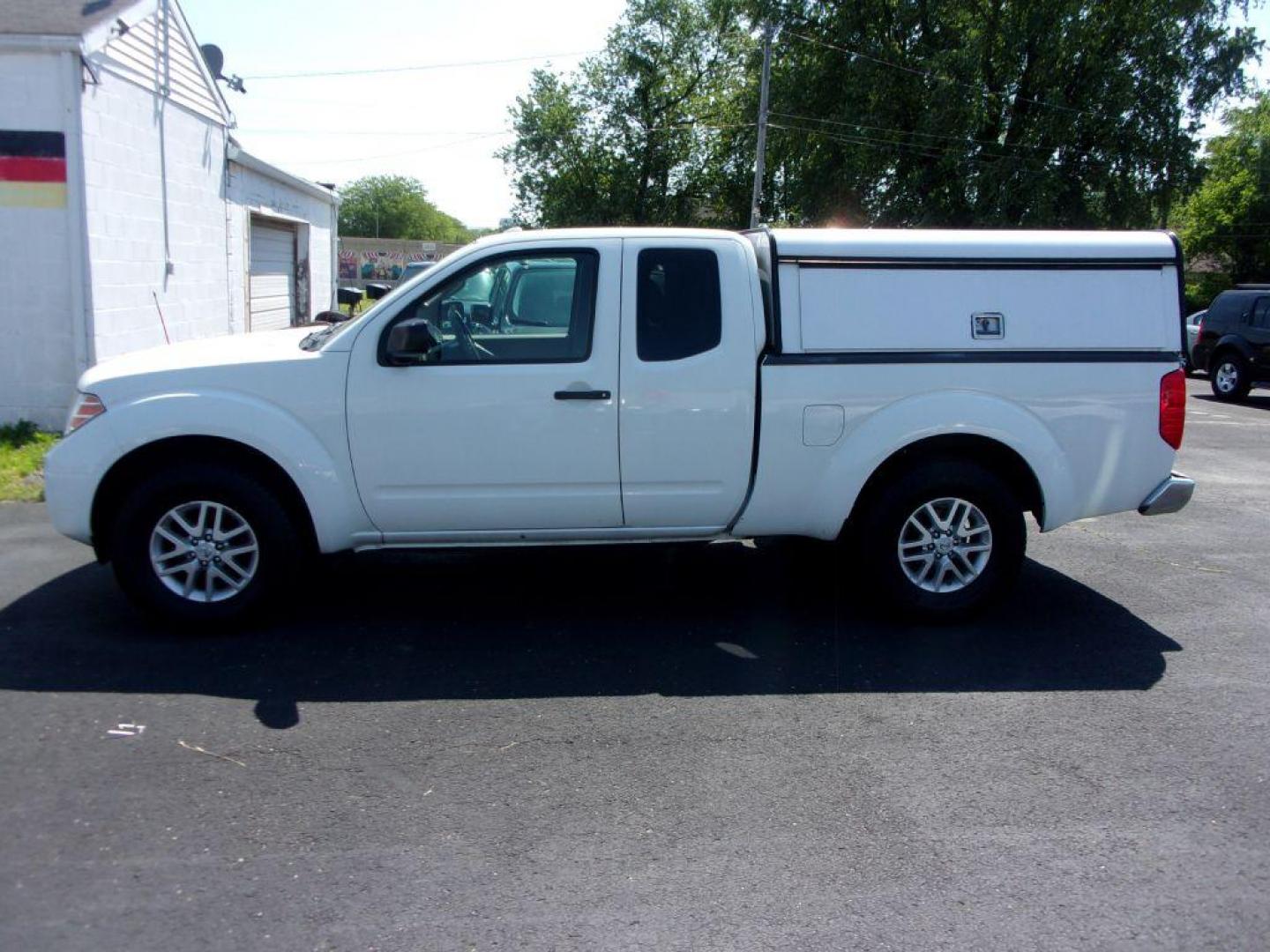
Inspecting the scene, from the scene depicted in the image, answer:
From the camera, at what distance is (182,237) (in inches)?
522

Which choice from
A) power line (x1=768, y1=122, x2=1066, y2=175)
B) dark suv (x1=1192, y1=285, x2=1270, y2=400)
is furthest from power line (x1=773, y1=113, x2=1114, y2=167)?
dark suv (x1=1192, y1=285, x2=1270, y2=400)

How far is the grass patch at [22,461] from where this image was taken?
28.1 feet

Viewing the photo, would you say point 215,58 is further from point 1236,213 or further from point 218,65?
point 1236,213

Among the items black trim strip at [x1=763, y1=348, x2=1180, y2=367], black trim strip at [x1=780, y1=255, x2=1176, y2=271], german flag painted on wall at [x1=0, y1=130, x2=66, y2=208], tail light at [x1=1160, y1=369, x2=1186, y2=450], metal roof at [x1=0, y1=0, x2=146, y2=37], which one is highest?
metal roof at [x1=0, y1=0, x2=146, y2=37]

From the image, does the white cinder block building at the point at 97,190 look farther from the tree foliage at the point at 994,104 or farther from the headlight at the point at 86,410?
the tree foliage at the point at 994,104

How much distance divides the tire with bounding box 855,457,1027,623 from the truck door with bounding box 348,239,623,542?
4.69 ft

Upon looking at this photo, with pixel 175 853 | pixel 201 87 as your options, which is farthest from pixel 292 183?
pixel 175 853

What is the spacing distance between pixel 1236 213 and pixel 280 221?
36.4m

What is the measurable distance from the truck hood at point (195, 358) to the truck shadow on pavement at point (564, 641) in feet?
4.22

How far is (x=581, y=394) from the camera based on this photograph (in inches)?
217

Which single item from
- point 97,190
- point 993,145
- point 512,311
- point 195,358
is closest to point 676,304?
point 512,311

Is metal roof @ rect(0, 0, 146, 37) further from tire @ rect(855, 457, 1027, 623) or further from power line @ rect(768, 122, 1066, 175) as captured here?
power line @ rect(768, 122, 1066, 175)

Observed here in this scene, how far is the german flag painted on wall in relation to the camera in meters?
10.2

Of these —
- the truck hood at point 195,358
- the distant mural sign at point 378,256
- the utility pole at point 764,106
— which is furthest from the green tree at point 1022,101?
the distant mural sign at point 378,256
